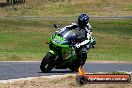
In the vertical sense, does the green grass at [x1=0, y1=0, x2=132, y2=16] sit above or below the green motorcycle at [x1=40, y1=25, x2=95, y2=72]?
below

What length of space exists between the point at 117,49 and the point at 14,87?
20874mm

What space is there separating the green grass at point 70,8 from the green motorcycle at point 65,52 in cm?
5715

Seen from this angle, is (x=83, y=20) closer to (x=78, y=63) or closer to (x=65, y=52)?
(x=65, y=52)

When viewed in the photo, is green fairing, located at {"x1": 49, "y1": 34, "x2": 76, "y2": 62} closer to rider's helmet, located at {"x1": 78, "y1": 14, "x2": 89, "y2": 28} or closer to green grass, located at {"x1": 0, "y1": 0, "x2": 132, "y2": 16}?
rider's helmet, located at {"x1": 78, "y1": 14, "x2": 89, "y2": 28}

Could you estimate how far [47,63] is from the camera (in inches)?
536

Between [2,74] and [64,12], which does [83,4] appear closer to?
[64,12]

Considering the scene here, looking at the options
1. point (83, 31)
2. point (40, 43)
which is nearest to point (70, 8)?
point (40, 43)

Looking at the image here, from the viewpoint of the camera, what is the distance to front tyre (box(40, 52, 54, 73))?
44.5ft

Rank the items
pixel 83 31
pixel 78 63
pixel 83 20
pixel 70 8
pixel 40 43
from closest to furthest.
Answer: pixel 83 20, pixel 83 31, pixel 78 63, pixel 40 43, pixel 70 8

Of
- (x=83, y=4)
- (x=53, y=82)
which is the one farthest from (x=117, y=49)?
(x=83, y=4)

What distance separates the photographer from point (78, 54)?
13516 mm

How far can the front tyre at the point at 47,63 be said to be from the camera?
13562 mm

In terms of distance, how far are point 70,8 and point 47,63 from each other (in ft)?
212

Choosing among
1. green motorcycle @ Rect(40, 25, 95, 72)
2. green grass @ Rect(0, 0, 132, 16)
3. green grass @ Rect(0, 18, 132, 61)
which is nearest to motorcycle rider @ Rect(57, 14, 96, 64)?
green motorcycle @ Rect(40, 25, 95, 72)
